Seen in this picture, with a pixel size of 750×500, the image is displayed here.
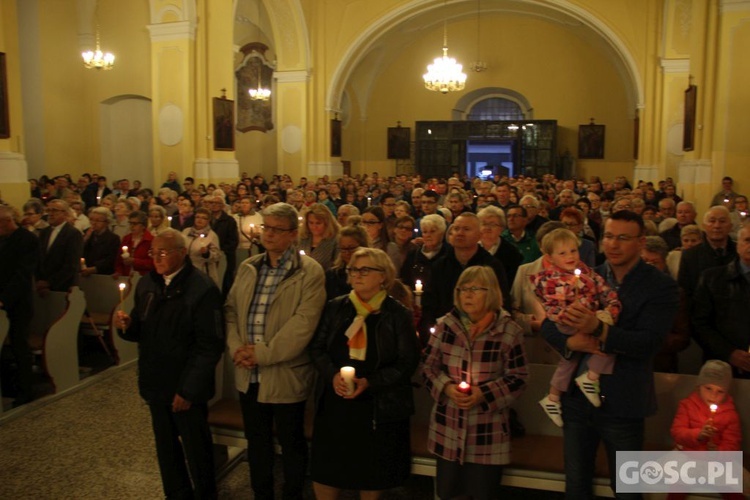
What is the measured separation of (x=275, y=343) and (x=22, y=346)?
122 inches

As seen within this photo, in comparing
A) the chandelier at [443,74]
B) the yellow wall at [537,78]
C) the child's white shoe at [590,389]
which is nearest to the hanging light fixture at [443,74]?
the chandelier at [443,74]

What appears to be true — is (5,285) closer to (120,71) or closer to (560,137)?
(120,71)

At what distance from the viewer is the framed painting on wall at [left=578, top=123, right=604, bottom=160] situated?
24.3 meters

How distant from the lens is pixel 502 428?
3.24m

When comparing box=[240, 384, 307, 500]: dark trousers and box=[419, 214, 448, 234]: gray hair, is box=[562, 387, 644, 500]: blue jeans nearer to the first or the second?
box=[240, 384, 307, 500]: dark trousers

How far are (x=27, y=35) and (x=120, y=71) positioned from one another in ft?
7.17

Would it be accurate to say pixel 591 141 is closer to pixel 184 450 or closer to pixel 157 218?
pixel 157 218

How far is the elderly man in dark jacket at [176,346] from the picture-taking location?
3570 mm

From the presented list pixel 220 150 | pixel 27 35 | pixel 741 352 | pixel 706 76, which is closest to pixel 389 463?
pixel 741 352

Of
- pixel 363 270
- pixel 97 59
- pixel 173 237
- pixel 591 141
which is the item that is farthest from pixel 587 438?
pixel 591 141

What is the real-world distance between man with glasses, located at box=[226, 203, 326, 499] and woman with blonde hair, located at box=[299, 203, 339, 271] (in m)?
1.39

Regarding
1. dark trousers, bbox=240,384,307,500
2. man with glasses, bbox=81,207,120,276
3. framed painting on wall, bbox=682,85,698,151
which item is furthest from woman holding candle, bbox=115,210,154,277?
framed painting on wall, bbox=682,85,698,151

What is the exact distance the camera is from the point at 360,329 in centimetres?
333

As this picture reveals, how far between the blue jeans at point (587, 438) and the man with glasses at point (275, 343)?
1352mm
